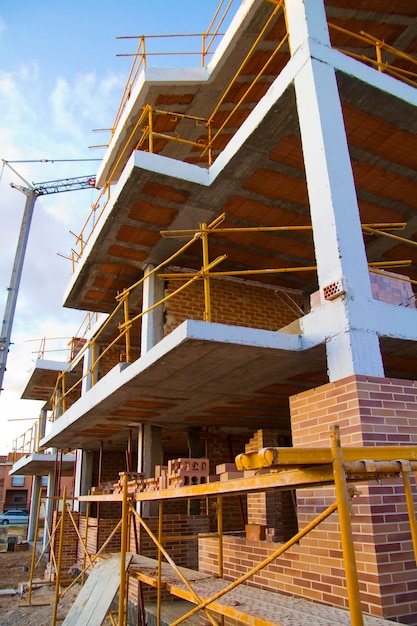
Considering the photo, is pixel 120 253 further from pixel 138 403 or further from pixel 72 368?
pixel 72 368

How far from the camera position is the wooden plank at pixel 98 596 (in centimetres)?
555

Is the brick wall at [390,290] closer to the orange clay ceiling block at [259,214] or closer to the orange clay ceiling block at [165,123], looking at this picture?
the orange clay ceiling block at [259,214]

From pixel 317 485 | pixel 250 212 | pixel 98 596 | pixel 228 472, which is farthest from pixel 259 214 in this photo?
pixel 98 596

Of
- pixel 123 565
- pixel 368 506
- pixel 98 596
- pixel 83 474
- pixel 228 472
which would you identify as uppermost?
pixel 83 474

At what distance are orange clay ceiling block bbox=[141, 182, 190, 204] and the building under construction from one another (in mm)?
26

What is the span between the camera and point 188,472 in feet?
17.5

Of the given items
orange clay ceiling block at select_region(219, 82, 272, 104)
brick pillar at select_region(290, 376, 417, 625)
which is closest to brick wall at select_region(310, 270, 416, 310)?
brick pillar at select_region(290, 376, 417, 625)

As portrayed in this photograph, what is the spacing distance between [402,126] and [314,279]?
3251 mm

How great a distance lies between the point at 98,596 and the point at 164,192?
4.93 meters

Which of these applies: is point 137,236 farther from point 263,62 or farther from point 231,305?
point 263,62

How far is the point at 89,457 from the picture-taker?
46.5 feet

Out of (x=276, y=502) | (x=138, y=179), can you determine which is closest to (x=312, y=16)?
(x=138, y=179)

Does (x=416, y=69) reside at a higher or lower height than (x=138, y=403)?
higher

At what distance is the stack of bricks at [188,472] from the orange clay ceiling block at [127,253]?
131 inches
